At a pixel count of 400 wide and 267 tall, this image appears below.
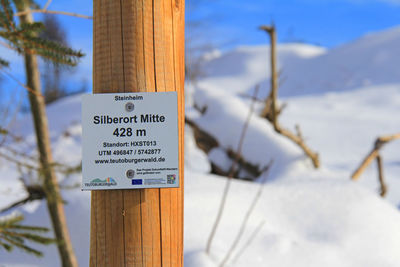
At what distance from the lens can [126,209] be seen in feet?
4.01

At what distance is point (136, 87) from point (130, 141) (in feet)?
0.54

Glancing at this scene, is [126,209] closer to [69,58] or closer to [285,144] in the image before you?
[69,58]

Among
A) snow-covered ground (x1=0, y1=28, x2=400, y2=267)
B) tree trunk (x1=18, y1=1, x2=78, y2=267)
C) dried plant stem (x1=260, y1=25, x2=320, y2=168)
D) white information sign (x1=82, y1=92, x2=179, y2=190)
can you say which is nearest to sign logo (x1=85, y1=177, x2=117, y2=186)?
white information sign (x1=82, y1=92, x2=179, y2=190)

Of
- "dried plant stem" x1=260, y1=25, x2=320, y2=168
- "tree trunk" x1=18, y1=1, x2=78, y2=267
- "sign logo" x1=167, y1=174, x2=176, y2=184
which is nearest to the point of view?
"sign logo" x1=167, y1=174, x2=176, y2=184

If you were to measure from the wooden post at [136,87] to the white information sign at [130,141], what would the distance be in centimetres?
4

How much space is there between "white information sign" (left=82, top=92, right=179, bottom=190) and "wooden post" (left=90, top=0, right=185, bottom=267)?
0.12 feet

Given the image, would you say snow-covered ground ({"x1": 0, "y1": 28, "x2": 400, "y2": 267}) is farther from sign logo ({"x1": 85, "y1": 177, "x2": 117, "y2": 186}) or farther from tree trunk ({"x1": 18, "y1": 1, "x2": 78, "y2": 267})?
sign logo ({"x1": 85, "y1": 177, "x2": 117, "y2": 186})

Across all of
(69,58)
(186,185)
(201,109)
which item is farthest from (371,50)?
(69,58)

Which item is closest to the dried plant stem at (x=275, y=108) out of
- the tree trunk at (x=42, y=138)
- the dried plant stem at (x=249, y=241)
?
the dried plant stem at (x=249, y=241)

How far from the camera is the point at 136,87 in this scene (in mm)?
1241

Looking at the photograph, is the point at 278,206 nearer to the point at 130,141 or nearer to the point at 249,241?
the point at 249,241

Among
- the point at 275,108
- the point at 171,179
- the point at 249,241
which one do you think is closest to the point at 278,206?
the point at 249,241

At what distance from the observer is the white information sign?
1.22 m

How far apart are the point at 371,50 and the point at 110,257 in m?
20.3
